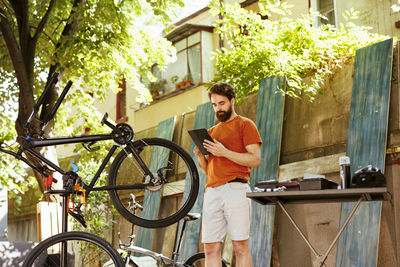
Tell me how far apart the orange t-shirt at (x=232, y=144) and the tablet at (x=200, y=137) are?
0.15 meters

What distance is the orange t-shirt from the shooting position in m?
3.98

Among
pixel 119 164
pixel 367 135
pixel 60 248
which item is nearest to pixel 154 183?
pixel 119 164

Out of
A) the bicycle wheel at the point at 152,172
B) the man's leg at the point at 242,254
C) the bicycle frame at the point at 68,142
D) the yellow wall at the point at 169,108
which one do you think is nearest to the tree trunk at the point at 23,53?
the bicycle wheel at the point at 152,172

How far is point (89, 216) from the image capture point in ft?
28.0

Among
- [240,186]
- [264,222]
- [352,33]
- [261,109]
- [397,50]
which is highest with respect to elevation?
[352,33]

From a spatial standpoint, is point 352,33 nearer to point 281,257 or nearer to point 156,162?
point 281,257

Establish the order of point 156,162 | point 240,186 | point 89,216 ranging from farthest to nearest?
point 89,216, point 156,162, point 240,186

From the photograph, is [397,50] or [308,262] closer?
[397,50]

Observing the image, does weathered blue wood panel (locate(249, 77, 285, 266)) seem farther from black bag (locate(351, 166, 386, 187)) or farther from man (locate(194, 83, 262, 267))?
black bag (locate(351, 166, 386, 187))

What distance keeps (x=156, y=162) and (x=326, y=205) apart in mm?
2184

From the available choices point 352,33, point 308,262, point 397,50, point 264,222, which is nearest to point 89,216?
point 264,222

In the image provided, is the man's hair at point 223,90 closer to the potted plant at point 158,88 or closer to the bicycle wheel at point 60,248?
the bicycle wheel at point 60,248

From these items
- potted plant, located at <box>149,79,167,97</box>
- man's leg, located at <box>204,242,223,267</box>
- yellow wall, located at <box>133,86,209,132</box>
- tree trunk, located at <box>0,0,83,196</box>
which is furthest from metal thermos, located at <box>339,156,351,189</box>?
potted plant, located at <box>149,79,167,97</box>

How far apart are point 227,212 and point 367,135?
6.71 feet
